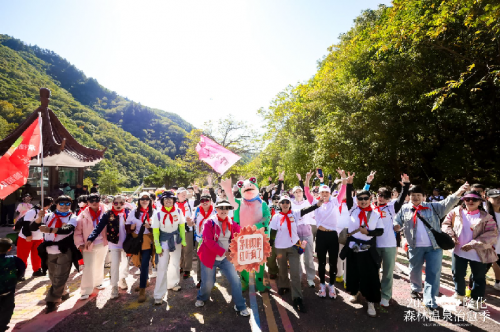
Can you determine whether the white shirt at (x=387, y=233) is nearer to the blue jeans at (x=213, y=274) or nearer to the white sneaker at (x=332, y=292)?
the white sneaker at (x=332, y=292)

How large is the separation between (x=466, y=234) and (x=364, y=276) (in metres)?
2.00

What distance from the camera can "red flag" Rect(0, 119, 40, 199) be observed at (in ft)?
14.6

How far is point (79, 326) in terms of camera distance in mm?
4191

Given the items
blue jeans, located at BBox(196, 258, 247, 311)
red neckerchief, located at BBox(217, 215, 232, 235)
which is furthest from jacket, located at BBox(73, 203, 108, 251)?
red neckerchief, located at BBox(217, 215, 232, 235)

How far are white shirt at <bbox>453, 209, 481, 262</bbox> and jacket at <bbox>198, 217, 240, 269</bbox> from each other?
416cm

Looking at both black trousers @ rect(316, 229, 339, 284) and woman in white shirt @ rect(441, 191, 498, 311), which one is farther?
black trousers @ rect(316, 229, 339, 284)

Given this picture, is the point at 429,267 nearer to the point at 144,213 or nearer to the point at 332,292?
the point at 332,292

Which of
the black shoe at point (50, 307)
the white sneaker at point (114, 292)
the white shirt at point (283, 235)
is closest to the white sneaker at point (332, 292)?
the white shirt at point (283, 235)

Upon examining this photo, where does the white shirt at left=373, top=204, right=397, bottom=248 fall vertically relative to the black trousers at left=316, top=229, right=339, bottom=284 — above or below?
above

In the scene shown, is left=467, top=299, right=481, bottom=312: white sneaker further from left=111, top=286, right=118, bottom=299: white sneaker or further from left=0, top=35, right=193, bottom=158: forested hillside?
left=0, top=35, right=193, bottom=158: forested hillside

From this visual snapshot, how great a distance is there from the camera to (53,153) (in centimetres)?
1326

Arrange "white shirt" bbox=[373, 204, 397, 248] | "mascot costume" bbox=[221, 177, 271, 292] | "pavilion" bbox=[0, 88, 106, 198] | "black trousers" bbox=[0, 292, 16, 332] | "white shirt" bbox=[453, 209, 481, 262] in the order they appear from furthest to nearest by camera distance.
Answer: "pavilion" bbox=[0, 88, 106, 198]
"mascot costume" bbox=[221, 177, 271, 292]
"white shirt" bbox=[373, 204, 397, 248]
"white shirt" bbox=[453, 209, 481, 262]
"black trousers" bbox=[0, 292, 16, 332]

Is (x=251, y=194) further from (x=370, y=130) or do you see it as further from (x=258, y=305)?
(x=370, y=130)

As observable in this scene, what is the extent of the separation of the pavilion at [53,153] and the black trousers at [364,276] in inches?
Answer: 545
